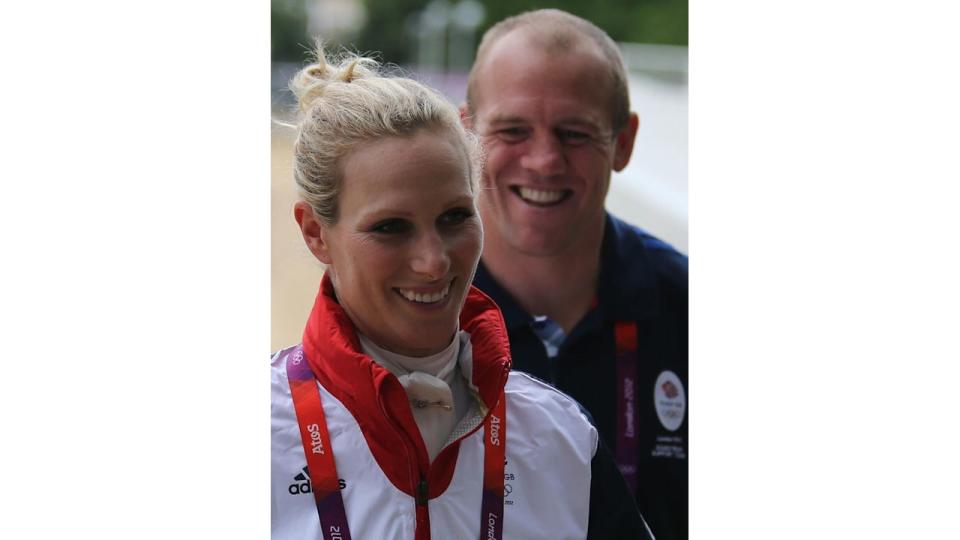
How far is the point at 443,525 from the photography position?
1934mm

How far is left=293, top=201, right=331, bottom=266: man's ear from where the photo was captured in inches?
77.9

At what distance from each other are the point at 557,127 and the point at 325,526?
3.62 ft

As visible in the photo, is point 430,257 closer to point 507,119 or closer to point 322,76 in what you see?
point 322,76

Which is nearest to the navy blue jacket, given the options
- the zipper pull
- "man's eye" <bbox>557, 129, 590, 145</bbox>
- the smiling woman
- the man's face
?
the man's face

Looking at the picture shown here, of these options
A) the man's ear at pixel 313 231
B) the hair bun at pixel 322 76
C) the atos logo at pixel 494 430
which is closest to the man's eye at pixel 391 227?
the man's ear at pixel 313 231

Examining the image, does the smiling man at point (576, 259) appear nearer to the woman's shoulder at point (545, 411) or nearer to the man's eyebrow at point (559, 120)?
the man's eyebrow at point (559, 120)

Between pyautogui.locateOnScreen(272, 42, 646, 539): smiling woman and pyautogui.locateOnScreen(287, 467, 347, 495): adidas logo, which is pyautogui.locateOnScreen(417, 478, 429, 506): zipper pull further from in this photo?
pyautogui.locateOnScreen(287, 467, 347, 495): adidas logo

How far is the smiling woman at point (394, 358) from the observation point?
1901 mm

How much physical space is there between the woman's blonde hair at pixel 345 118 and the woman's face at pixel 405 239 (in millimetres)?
21

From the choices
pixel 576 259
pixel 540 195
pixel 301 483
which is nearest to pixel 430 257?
pixel 301 483

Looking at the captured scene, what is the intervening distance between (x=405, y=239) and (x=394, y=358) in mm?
220

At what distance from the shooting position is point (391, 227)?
192 cm
